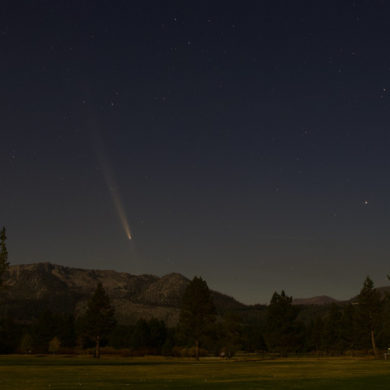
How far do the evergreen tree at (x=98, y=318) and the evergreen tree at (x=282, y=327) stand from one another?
1352 inches

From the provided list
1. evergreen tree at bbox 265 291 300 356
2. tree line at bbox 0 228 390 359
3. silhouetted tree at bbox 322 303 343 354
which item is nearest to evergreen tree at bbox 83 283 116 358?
tree line at bbox 0 228 390 359

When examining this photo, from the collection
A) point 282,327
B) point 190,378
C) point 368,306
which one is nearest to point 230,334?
point 282,327

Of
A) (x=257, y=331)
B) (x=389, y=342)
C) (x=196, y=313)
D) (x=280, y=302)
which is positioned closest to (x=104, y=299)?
(x=196, y=313)

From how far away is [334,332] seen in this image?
136875mm

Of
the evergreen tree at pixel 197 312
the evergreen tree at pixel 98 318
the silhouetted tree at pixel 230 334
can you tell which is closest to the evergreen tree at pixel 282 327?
the silhouetted tree at pixel 230 334

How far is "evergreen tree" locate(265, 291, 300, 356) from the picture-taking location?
104 m

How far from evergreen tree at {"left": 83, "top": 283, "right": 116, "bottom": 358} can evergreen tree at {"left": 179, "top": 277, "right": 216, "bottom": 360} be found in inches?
714

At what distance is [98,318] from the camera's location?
96.4 meters

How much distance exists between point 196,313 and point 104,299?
22059 mm

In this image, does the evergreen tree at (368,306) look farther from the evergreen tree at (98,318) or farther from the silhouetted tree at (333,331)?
the evergreen tree at (98,318)

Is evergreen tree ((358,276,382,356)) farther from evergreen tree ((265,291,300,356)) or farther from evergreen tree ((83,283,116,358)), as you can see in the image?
evergreen tree ((83,283,116,358))

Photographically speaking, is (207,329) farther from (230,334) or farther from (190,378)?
(190,378)

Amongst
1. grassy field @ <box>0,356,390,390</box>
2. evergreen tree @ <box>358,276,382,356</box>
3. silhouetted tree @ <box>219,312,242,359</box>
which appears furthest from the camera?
evergreen tree @ <box>358,276,382,356</box>

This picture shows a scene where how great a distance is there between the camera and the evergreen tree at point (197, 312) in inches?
3408
